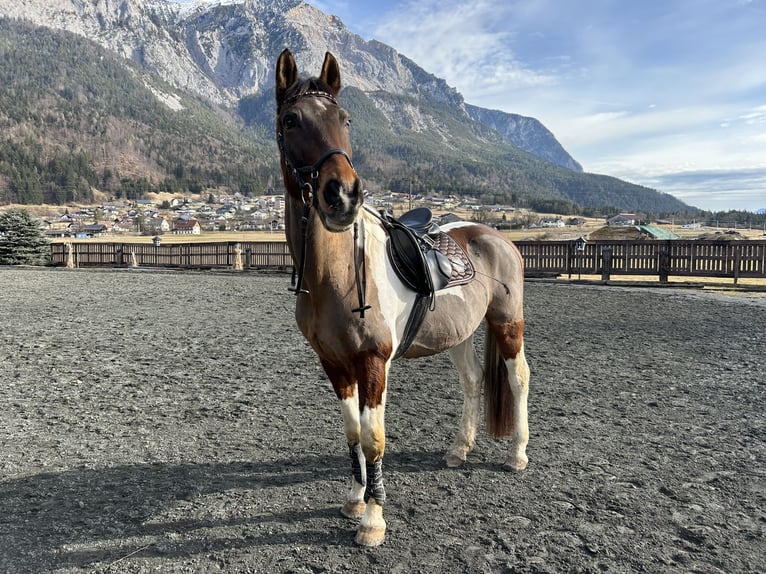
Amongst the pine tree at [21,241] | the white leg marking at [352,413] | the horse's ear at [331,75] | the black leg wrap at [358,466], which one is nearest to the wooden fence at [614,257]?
the pine tree at [21,241]

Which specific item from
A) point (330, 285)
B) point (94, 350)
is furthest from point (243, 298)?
point (330, 285)

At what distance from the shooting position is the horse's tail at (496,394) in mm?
4270

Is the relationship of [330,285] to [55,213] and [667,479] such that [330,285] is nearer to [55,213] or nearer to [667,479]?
[667,479]

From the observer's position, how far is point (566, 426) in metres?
4.96

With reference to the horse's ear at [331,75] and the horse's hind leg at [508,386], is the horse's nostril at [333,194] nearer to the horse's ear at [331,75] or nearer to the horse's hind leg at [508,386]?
the horse's ear at [331,75]

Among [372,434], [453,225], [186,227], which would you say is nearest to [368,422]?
[372,434]

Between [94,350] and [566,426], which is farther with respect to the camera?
[94,350]

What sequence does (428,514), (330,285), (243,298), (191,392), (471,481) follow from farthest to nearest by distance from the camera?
(243,298) < (191,392) < (471,481) < (428,514) < (330,285)

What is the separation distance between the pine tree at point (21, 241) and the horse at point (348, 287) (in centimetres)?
3374

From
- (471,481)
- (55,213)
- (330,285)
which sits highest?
(55,213)

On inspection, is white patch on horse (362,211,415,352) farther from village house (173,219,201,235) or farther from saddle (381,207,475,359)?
village house (173,219,201,235)

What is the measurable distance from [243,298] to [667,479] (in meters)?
13.2

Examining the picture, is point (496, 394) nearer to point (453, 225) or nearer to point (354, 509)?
→ point (453, 225)

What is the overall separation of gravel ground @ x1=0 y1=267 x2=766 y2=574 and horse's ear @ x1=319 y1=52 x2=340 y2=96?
109 inches
